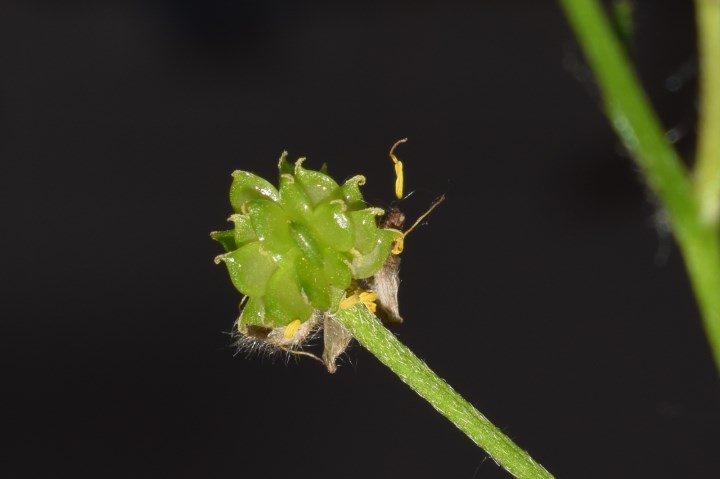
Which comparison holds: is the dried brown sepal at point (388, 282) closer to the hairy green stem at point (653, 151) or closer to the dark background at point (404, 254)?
the hairy green stem at point (653, 151)

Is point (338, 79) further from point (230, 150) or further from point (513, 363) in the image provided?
point (513, 363)

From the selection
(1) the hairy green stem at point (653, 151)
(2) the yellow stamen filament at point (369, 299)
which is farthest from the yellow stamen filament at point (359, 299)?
(1) the hairy green stem at point (653, 151)

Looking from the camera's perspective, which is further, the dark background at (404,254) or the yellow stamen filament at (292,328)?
the dark background at (404,254)

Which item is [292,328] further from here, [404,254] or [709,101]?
[404,254]

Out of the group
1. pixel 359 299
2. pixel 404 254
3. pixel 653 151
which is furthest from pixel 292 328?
pixel 404 254

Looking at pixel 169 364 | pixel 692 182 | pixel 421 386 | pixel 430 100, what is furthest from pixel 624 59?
pixel 169 364

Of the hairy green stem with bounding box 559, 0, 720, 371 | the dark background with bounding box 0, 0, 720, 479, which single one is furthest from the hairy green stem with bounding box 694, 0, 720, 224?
the dark background with bounding box 0, 0, 720, 479
